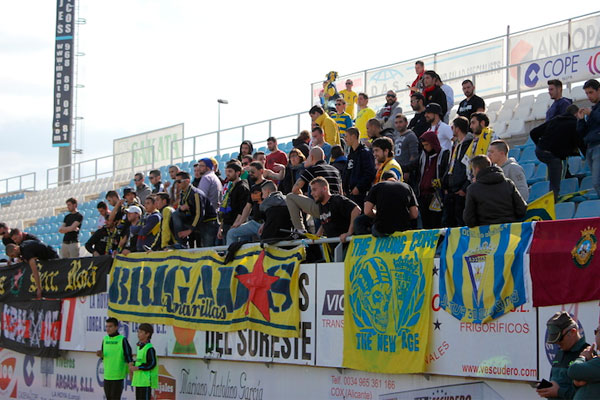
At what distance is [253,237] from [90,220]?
1494 centimetres

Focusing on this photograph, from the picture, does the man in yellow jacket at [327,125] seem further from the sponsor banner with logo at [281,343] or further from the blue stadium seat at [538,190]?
the sponsor banner with logo at [281,343]

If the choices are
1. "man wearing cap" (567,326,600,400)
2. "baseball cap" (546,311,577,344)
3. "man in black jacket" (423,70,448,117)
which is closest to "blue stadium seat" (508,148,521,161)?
"man in black jacket" (423,70,448,117)

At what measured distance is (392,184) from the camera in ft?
30.1

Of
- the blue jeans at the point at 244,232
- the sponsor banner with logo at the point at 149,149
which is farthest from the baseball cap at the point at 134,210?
the sponsor banner with logo at the point at 149,149

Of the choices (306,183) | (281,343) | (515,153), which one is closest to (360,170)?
(306,183)

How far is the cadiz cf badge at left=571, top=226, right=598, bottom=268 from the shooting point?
7.36 metres

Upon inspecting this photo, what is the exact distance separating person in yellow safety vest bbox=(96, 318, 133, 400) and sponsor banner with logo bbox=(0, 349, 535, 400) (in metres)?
0.67

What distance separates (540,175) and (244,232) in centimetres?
420

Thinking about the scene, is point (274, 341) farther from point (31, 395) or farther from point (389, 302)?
point (31, 395)

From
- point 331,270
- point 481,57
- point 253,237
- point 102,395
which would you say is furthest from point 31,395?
point 481,57

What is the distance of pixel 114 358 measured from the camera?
1263 cm

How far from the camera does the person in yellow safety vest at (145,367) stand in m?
11.9

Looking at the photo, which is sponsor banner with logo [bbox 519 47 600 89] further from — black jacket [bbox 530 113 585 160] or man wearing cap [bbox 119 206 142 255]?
man wearing cap [bbox 119 206 142 255]

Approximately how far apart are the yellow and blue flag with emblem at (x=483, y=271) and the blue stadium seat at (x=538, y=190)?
337 cm
